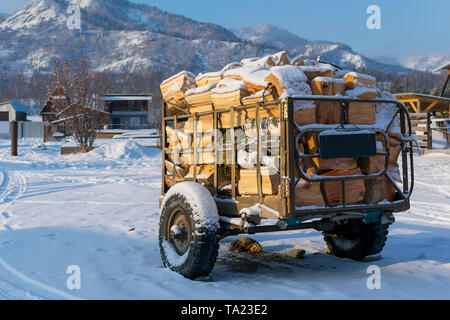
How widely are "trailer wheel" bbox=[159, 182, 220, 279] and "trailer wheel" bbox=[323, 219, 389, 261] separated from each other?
1.81m

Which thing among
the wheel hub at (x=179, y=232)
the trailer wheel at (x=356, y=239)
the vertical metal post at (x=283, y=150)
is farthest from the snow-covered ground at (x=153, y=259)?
the vertical metal post at (x=283, y=150)

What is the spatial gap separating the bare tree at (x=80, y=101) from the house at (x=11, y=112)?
52852 millimetres

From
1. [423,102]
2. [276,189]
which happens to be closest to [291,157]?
[276,189]

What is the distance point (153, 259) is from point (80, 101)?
27.2 m

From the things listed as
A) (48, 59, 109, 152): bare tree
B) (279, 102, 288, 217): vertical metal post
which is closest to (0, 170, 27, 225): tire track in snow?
(279, 102, 288, 217): vertical metal post

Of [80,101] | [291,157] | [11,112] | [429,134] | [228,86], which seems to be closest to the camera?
[291,157]

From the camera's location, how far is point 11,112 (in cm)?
8650

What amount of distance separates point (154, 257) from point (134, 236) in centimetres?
136

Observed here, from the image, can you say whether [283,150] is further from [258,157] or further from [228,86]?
[228,86]

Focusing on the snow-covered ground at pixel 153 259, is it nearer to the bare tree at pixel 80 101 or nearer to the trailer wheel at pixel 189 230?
the trailer wheel at pixel 189 230

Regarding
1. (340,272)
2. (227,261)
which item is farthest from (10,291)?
(340,272)

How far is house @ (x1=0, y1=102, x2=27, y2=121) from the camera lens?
8588 centimetres

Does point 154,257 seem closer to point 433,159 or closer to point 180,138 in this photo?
point 180,138
